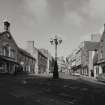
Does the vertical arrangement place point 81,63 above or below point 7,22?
below

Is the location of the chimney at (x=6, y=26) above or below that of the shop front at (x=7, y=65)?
above

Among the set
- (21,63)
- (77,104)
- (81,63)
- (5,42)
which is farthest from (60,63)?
(77,104)

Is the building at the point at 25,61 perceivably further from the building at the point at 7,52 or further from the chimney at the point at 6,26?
the chimney at the point at 6,26

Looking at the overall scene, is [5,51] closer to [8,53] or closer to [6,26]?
[8,53]

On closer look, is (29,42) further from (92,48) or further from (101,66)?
(101,66)

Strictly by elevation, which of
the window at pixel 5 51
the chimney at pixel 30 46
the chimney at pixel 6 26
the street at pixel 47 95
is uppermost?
the chimney at pixel 6 26

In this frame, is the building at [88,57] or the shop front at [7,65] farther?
the building at [88,57]

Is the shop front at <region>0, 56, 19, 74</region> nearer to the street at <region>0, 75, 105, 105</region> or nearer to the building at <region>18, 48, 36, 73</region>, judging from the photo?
the building at <region>18, 48, 36, 73</region>

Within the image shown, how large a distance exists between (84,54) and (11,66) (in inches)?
1071

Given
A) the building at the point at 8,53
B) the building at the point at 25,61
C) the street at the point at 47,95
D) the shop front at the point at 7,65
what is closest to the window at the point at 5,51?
the building at the point at 8,53

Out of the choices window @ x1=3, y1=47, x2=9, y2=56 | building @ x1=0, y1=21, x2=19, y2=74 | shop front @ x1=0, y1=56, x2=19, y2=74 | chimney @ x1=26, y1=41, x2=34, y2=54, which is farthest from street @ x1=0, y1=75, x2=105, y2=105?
chimney @ x1=26, y1=41, x2=34, y2=54

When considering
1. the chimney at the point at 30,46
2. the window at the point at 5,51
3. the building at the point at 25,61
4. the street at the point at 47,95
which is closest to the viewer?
the street at the point at 47,95

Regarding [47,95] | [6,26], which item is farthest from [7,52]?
[47,95]

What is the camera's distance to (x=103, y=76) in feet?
105
